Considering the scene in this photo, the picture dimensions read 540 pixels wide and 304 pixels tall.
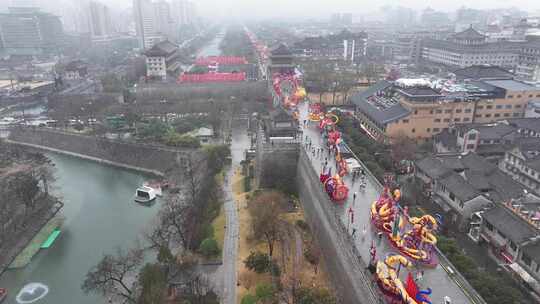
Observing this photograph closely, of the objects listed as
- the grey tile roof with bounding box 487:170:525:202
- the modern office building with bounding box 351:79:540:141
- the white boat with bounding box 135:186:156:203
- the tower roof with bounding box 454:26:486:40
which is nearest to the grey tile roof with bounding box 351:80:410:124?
the modern office building with bounding box 351:79:540:141

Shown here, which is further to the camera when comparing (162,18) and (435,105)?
(162,18)

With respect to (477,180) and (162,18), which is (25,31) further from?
(477,180)

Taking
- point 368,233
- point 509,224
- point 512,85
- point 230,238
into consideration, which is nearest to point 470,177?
point 509,224

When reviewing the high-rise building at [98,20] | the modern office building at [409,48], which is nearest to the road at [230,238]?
the modern office building at [409,48]

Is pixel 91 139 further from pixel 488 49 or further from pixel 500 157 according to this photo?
pixel 488 49

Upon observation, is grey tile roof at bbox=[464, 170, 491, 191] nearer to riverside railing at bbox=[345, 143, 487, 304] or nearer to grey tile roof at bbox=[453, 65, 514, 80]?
riverside railing at bbox=[345, 143, 487, 304]

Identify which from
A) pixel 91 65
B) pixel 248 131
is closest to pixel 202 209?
pixel 248 131
